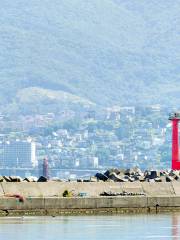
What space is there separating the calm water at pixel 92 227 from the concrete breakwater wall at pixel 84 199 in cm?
158

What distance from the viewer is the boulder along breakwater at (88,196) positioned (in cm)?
5125

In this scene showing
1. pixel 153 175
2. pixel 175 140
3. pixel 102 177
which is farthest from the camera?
pixel 175 140

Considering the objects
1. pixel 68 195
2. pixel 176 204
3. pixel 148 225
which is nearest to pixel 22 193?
pixel 68 195

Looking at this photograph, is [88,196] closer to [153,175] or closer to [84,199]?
[84,199]

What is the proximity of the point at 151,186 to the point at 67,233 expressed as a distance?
1684 cm

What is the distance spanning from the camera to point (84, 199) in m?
52.7

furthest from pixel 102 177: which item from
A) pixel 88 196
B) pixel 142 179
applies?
pixel 88 196

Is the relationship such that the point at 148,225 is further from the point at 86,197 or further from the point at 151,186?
the point at 151,186

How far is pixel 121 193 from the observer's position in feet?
188

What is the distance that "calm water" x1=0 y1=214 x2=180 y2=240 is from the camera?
41594 millimetres

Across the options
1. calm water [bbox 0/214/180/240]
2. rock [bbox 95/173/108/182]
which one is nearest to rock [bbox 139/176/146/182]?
rock [bbox 95/173/108/182]

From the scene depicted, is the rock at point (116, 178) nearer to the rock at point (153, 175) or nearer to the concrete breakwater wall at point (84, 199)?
the concrete breakwater wall at point (84, 199)

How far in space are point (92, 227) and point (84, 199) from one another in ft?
24.6

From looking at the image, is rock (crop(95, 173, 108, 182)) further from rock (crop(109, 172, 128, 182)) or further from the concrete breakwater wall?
the concrete breakwater wall
